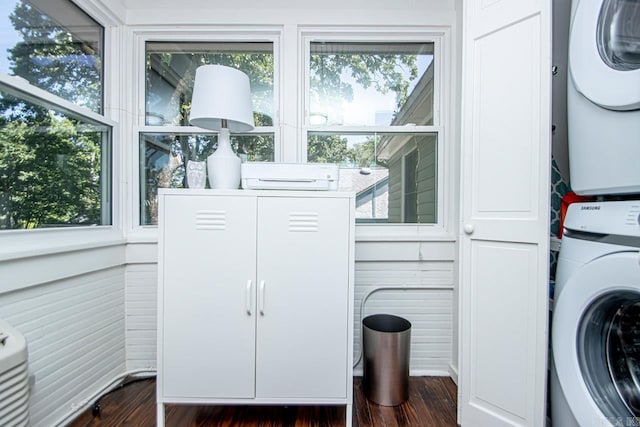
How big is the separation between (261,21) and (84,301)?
1.88m

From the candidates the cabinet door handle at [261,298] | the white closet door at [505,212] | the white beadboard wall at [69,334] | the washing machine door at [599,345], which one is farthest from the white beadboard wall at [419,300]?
the white beadboard wall at [69,334]

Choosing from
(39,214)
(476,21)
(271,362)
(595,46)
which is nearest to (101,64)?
(39,214)

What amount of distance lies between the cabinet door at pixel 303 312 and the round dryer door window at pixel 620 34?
3.31 ft

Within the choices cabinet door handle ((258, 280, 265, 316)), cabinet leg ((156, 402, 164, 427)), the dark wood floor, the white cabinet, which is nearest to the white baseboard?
the dark wood floor

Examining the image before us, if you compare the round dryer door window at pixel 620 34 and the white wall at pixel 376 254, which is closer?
the round dryer door window at pixel 620 34

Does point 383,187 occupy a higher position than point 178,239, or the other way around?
point 383,187

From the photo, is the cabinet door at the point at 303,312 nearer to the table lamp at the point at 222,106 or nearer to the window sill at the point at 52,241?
the table lamp at the point at 222,106

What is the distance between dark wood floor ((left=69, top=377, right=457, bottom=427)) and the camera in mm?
1336

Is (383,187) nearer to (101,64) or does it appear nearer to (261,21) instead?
(261,21)

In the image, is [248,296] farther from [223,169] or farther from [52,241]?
[52,241]

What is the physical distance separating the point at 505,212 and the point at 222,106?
137 centimetres

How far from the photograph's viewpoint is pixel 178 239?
1.25 meters

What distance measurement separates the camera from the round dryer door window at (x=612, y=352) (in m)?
0.84

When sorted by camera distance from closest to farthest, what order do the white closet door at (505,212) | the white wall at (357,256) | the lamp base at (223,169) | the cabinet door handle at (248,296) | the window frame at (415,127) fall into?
1. the white closet door at (505,212)
2. the cabinet door handle at (248,296)
3. the lamp base at (223,169)
4. the white wall at (357,256)
5. the window frame at (415,127)
